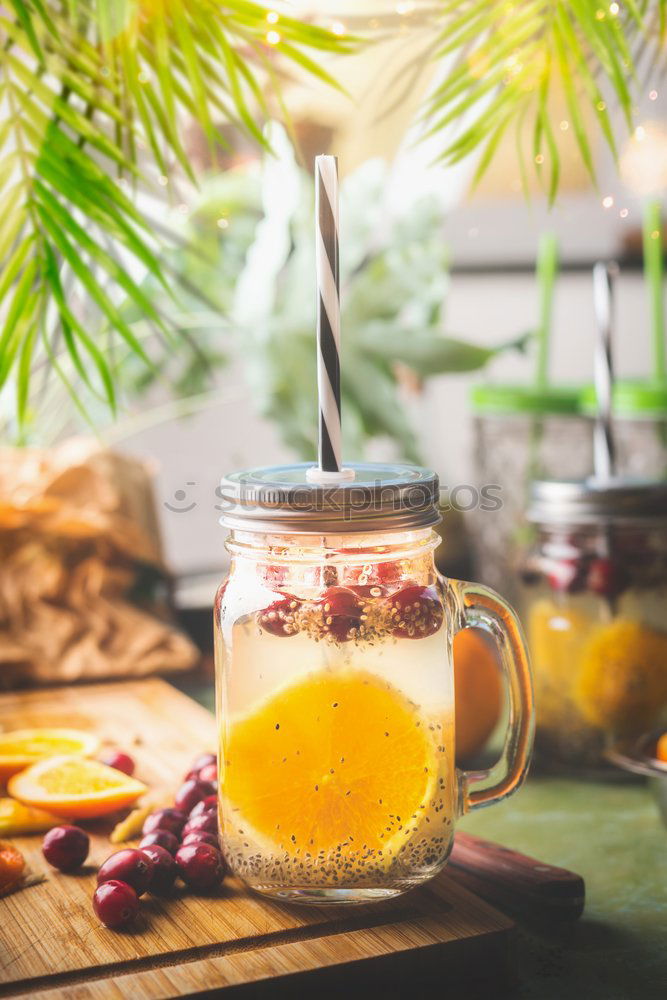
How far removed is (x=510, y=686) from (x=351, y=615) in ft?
0.41

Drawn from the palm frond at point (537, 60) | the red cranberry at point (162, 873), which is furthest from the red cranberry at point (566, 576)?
the red cranberry at point (162, 873)

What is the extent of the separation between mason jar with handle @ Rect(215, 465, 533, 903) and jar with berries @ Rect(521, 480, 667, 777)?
0.27m

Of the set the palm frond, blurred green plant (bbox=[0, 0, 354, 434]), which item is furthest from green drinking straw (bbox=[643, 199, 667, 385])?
blurred green plant (bbox=[0, 0, 354, 434])

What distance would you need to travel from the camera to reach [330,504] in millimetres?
567

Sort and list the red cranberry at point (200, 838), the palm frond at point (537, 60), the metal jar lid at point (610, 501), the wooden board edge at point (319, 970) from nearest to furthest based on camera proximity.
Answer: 1. the wooden board edge at point (319, 970)
2. the red cranberry at point (200, 838)
3. the palm frond at point (537, 60)
4. the metal jar lid at point (610, 501)

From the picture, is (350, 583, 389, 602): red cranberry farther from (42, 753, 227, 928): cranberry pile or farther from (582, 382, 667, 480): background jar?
(582, 382, 667, 480): background jar

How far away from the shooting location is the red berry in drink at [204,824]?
66 cm

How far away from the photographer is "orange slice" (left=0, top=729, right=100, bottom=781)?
775 mm

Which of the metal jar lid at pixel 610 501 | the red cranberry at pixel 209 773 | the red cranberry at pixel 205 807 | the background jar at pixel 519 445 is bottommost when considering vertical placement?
the red cranberry at pixel 205 807

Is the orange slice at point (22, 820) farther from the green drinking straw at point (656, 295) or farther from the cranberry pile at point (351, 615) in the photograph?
the green drinking straw at point (656, 295)

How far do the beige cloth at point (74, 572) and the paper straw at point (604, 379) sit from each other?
1.39 ft

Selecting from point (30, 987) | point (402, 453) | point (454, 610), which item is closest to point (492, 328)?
point (402, 453)

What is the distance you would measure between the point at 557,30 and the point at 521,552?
0.50 metres

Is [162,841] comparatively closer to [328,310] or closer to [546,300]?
[328,310]
